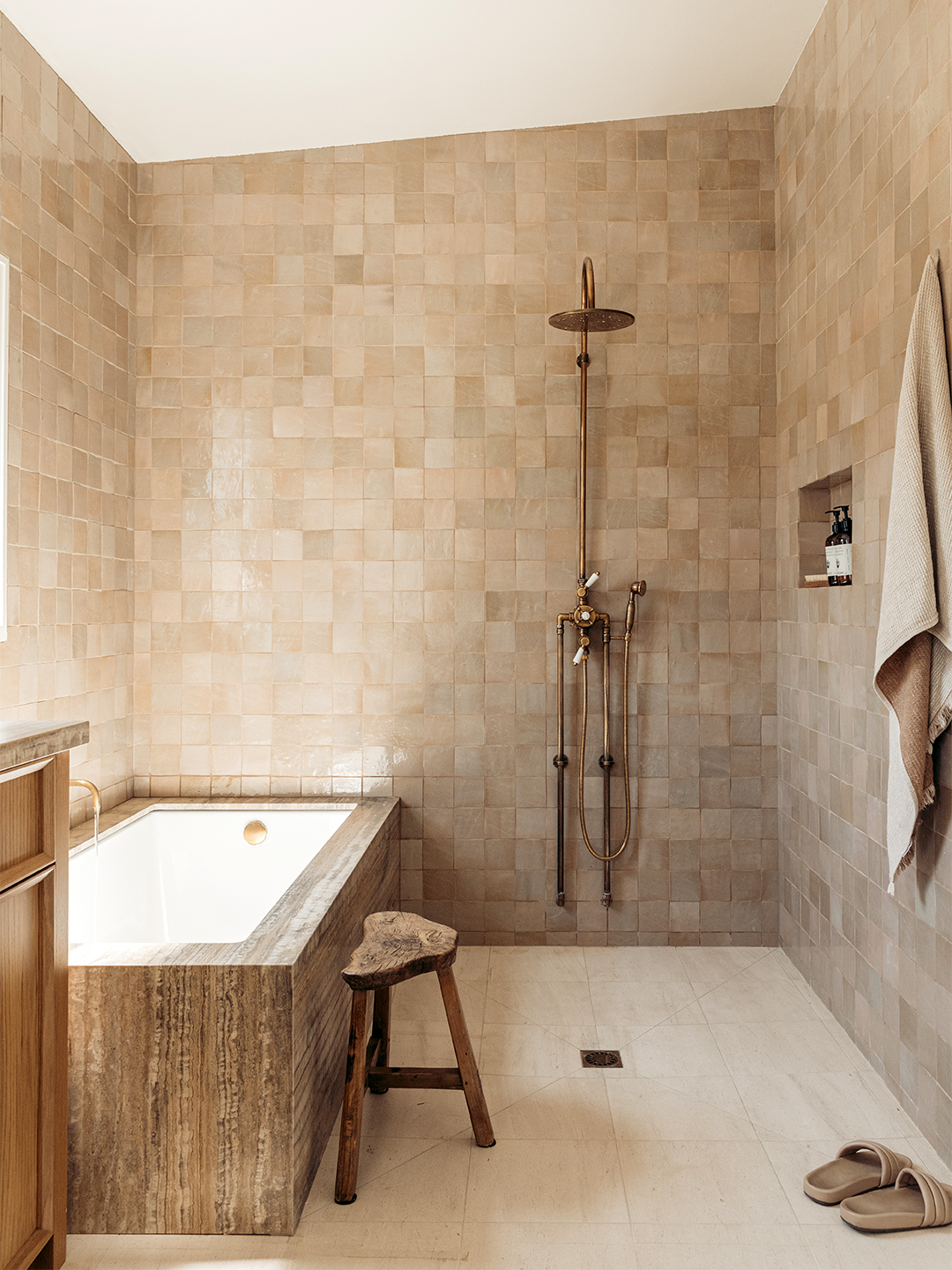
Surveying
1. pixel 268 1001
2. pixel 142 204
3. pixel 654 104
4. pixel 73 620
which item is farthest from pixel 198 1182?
pixel 654 104

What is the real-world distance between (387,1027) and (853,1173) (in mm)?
1066

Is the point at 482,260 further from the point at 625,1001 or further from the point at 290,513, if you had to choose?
the point at 625,1001

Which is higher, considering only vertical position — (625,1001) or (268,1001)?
(268,1001)

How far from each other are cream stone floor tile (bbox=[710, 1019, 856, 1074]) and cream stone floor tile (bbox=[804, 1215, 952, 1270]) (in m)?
0.60

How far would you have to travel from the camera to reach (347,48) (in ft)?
8.89

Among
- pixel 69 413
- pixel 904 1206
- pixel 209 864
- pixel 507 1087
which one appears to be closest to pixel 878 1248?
pixel 904 1206

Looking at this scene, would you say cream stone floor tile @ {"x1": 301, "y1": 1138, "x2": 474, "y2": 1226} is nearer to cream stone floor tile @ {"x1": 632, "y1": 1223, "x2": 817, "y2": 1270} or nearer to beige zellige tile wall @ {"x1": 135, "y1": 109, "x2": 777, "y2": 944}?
cream stone floor tile @ {"x1": 632, "y1": 1223, "x2": 817, "y2": 1270}

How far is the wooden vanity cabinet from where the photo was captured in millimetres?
1446

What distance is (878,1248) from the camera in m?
1.67

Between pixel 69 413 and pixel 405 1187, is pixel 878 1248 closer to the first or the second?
pixel 405 1187

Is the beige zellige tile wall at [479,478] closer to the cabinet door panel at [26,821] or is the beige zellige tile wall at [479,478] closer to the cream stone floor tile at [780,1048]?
the cream stone floor tile at [780,1048]

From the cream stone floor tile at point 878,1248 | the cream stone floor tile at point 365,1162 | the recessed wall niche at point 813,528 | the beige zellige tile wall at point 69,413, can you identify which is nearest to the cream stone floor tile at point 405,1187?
the cream stone floor tile at point 365,1162

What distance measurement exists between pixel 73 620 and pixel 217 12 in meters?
1.82

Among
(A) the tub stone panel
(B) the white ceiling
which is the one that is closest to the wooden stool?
(A) the tub stone panel
